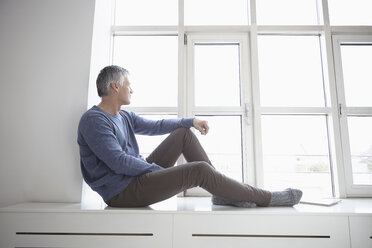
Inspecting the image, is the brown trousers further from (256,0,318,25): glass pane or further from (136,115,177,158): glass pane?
(256,0,318,25): glass pane

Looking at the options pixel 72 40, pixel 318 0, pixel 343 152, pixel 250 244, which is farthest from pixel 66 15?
pixel 343 152

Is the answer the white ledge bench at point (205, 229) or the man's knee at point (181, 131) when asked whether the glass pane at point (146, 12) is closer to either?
A: the man's knee at point (181, 131)

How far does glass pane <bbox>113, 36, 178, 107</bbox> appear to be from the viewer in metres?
2.14

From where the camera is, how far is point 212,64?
2.18 metres

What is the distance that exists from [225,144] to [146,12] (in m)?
1.52

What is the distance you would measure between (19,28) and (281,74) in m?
2.26

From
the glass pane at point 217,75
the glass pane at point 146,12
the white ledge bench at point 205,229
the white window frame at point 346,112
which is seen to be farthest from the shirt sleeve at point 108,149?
→ the white window frame at point 346,112

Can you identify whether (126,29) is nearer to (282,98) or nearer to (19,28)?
(19,28)

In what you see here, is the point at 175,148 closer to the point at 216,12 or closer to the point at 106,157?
the point at 106,157

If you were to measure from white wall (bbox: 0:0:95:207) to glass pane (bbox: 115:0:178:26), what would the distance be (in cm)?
50

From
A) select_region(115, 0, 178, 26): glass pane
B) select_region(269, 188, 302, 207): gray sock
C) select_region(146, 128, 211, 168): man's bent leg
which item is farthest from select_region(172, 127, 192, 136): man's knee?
select_region(115, 0, 178, 26): glass pane

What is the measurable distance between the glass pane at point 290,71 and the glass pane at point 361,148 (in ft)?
1.14

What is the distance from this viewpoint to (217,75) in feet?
7.07

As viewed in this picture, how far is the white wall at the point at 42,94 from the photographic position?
5.36 ft
